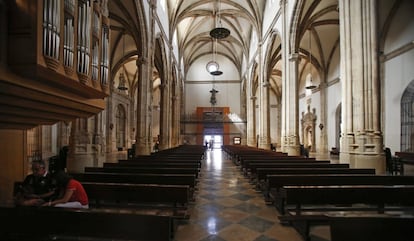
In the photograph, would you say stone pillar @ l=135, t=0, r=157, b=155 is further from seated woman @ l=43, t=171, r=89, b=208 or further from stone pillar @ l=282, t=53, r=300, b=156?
seated woman @ l=43, t=171, r=89, b=208

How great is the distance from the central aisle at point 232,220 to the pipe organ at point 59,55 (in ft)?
9.95

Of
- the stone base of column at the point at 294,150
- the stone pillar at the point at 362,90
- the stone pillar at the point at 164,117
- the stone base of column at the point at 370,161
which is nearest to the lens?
the stone base of column at the point at 370,161

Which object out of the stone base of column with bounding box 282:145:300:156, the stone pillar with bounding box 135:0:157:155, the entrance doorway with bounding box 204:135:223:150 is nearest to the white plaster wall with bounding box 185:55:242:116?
the entrance doorway with bounding box 204:135:223:150

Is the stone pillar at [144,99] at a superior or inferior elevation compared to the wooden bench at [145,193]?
superior

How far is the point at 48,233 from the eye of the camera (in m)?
2.67

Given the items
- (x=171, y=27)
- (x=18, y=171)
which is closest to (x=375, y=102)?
(x=18, y=171)

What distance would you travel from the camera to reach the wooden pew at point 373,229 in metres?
2.33

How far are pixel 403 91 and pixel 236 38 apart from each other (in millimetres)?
18952

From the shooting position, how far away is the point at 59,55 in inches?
157

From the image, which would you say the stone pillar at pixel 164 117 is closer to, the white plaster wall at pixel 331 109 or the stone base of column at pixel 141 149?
the stone base of column at pixel 141 149

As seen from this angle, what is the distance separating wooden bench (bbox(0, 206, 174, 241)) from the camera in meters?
2.36

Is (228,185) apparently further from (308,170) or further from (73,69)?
(73,69)

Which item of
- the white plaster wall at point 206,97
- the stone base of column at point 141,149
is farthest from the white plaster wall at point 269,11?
the white plaster wall at point 206,97

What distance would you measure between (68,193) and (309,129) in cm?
2809
